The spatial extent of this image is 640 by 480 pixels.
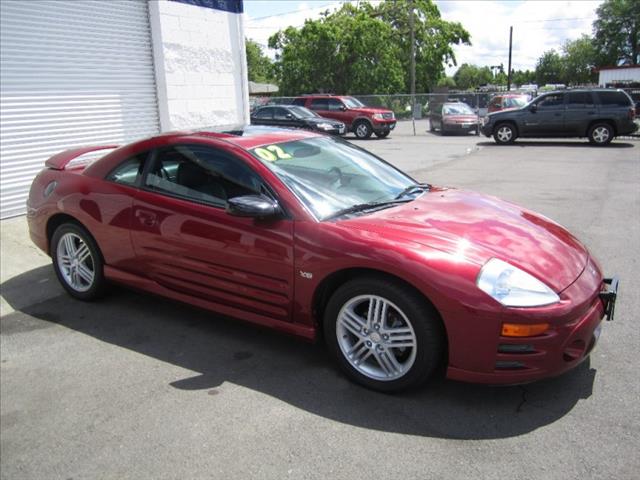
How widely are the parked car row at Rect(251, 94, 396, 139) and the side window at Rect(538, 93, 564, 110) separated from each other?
21.2 feet

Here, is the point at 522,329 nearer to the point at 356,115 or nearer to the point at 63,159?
the point at 63,159

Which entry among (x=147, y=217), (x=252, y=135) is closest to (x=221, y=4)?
(x=252, y=135)

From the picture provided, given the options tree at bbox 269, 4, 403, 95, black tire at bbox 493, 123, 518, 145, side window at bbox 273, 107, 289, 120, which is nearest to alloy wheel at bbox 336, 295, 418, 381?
black tire at bbox 493, 123, 518, 145

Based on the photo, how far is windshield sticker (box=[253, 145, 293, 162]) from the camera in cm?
381

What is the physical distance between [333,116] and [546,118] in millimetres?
8565

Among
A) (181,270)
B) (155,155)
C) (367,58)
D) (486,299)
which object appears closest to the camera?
(486,299)

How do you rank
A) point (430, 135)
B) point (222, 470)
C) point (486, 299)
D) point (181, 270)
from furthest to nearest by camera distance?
point (430, 135), point (181, 270), point (486, 299), point (222, 470)

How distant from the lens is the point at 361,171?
4.18 metres

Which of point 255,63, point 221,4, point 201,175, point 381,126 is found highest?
point 255,63

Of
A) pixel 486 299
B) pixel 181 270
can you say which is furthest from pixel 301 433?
pixel 181 270

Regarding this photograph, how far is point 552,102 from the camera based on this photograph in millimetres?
17391

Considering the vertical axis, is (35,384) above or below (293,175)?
below

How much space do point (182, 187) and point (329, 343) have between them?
5.28 feet

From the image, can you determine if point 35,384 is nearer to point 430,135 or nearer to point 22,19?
point 22,19
